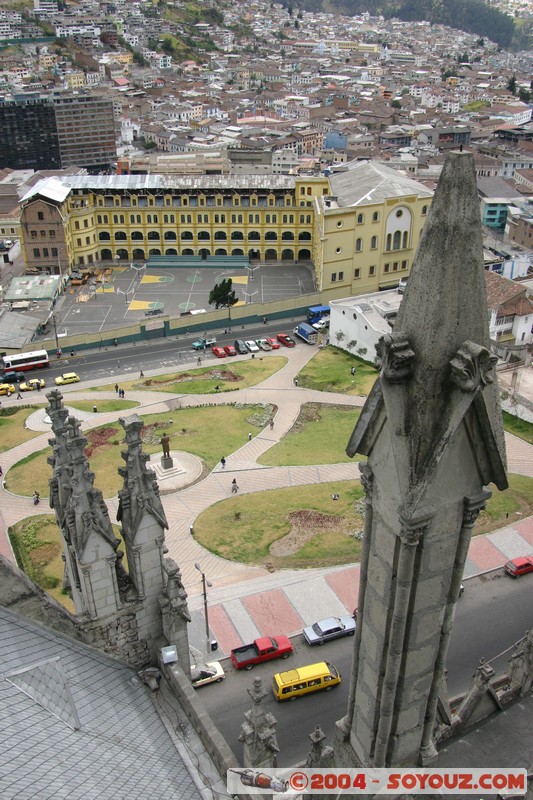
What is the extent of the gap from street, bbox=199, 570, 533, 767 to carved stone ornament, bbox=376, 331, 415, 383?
2358 cm

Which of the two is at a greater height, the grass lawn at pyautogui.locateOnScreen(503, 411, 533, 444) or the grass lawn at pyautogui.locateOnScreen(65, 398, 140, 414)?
the grass lawn at pyautogui.locateOnScreen(503, 411, 533, 444)

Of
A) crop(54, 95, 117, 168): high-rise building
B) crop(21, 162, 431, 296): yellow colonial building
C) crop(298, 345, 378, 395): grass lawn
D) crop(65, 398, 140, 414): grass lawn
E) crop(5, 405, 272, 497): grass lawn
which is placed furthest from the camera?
crop(54, 95, 117, 168): high-rise building

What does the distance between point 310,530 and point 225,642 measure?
450 inches

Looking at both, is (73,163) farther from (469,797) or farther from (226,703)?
(469,797)

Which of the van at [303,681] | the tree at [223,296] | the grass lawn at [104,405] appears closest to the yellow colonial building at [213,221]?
the tree at [223,296]

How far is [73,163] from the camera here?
16262 cm

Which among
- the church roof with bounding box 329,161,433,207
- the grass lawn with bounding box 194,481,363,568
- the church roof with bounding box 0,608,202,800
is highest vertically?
the church roof with bounding box 0,608,202,800

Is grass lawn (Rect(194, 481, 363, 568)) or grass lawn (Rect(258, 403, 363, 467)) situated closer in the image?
grass lawn (Rect(194, 481, 363, 568))

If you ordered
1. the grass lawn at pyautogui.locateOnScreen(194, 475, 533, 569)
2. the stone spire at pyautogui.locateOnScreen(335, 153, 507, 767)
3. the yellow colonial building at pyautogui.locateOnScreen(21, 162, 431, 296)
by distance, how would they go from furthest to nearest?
the yellow colonial building at pyautogui.locateOnScreen(21, 162, 431, 296)
the grass lawn at pyautogui.locateOnScreen(194, 475, 533, 569)
the stone spire at pyautogui.locateOnScreen(335, 153, 507, 767)

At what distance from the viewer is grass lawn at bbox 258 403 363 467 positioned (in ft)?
182

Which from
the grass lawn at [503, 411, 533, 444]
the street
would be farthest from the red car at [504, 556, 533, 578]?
the grass lawn at [503, 411, 533, 444]

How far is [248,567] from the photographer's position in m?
42.8

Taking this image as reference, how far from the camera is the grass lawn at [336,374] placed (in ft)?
Answer: 227

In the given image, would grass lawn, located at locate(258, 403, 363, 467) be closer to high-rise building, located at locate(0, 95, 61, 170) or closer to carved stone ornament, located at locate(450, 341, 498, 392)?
carved stone ornament, located at locate(450, 341, 498, 392)
